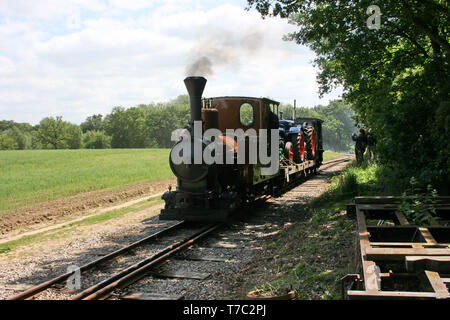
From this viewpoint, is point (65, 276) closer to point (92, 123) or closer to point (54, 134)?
point (54, 134)

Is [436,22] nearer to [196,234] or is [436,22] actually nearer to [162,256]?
[196,234]

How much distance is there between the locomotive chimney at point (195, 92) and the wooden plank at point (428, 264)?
6.67 meters

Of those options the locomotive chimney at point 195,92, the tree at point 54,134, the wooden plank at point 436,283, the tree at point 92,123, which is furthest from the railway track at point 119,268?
the tree at point 92,123

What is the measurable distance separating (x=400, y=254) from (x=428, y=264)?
379 millimetres

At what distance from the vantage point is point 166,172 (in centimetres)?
2658

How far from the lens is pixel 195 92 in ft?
30.4

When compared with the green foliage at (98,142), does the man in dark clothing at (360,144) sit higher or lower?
lower

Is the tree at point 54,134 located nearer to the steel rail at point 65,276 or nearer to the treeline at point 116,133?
the treeline at point 116,133

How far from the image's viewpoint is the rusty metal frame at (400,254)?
2.87 m

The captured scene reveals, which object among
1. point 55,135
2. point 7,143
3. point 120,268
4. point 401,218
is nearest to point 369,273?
point 401,218

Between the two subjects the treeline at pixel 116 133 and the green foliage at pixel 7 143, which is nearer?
the treeline at pixel 116 133

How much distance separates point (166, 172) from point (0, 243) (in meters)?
16.9

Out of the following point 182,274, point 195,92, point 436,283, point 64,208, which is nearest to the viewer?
point 436,283

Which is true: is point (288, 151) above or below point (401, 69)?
below
